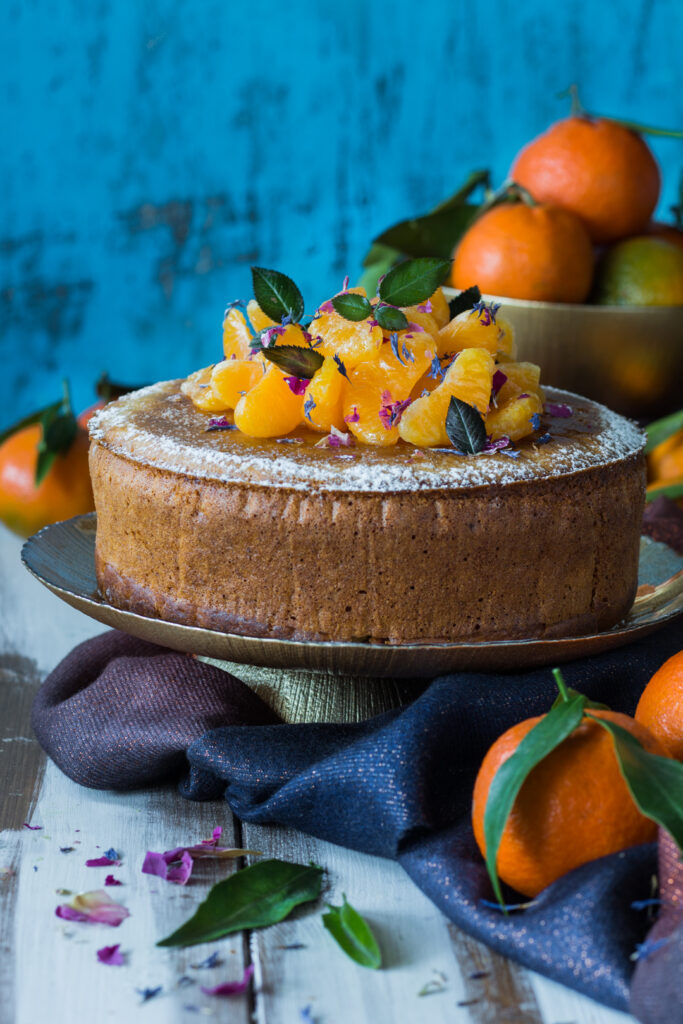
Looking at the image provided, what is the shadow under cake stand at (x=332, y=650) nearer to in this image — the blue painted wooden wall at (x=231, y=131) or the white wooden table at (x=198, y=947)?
Answer: the white wooden table at (x=198, y=947)

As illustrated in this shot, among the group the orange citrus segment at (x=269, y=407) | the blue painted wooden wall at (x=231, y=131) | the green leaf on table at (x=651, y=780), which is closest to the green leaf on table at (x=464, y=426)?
the orange citrus segment at (x=269, y=407)

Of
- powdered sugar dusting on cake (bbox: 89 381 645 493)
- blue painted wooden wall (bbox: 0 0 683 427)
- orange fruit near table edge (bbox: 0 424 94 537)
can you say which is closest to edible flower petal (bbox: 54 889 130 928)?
powdered sugar dusting on cake (bbox: 89 381 645 493)

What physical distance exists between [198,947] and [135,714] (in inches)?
17.4

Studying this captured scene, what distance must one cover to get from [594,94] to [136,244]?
1.56 metres

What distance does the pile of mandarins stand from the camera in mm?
2363

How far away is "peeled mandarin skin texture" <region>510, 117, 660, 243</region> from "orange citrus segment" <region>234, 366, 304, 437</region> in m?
1.08

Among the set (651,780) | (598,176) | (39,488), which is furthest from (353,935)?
(598,176)

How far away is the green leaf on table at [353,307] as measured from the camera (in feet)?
5.33

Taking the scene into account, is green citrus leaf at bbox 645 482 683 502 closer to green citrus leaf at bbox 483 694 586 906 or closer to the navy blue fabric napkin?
the navy blue fabric napkin

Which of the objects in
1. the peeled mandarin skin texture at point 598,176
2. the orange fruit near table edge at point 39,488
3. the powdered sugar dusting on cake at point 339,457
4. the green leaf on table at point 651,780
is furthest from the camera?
the orange fruit near table edge at point 39,488

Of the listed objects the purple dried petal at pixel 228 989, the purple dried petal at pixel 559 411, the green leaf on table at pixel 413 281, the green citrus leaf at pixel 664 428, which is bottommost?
the purple dried petal at pixel 228 989

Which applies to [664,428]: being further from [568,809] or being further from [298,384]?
[568,809]

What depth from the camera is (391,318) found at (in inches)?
63.4

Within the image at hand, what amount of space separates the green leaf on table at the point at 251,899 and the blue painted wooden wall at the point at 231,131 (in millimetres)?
2861
